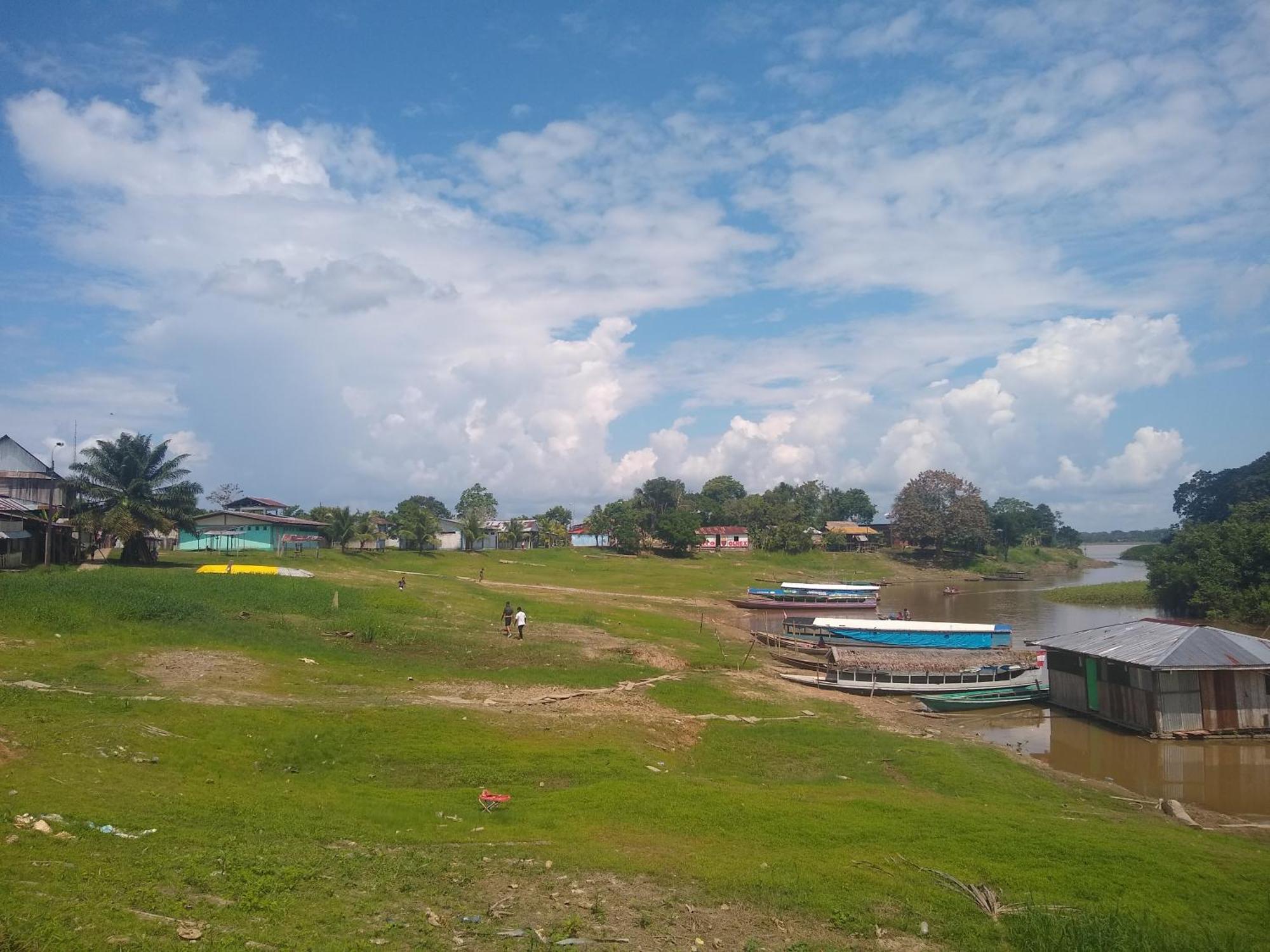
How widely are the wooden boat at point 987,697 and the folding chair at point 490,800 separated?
28.8m

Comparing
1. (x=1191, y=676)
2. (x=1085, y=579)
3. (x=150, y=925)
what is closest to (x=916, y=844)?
(x=150, y=925)

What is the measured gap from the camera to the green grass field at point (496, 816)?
1182 cm

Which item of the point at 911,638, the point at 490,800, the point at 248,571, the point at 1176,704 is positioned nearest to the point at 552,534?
the point at 248,571

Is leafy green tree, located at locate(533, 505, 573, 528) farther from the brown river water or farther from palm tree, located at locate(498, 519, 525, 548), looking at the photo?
the brown river water

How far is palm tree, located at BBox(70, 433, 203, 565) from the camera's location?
52.1 m

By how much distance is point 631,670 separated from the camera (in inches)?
1446

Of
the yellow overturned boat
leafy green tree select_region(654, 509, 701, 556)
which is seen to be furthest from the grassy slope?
the yellow overturned boat

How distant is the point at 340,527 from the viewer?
8688 centimetres

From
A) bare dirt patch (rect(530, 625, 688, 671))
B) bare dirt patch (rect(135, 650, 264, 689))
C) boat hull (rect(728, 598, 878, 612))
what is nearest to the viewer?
bare dirt patch (rect(135, 650, 264, 689))

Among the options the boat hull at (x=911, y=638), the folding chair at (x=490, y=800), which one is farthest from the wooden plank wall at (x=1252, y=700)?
the folding chair at (x=490, y=800)

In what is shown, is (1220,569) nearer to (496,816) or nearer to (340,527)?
(496,816)

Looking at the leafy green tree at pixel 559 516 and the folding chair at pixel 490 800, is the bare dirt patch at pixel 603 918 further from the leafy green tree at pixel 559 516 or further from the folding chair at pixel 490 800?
the leafy green tree at pixel 559 516

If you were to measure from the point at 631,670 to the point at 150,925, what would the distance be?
1089 inches

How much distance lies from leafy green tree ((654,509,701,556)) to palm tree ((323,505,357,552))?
159 ft
